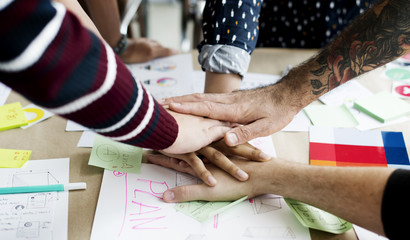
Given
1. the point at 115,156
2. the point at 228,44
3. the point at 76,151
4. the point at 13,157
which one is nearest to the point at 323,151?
the point at 228,44

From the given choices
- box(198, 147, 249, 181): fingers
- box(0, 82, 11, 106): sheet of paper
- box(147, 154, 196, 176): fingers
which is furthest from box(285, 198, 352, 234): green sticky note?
box(0, 82, 11, 106): sheet of paper

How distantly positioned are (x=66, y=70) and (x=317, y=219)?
53cm

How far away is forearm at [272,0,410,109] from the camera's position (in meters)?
0.83

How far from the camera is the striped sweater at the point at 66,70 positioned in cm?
43

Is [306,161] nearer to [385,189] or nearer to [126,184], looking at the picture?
[385,189]

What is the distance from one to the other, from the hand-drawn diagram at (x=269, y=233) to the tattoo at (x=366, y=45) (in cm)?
42

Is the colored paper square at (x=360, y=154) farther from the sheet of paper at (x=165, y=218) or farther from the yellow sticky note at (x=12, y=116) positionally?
the yellow sticky note at (x=12, y=116)

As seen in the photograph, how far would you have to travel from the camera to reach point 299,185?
68cm

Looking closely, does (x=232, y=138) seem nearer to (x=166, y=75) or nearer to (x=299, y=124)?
(x=299, y=124)

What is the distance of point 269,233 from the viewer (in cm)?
62

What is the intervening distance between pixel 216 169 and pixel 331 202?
26cm

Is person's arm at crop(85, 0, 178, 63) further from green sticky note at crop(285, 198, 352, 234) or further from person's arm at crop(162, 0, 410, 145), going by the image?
green sticky note at crop(285, 198, 352, 234)

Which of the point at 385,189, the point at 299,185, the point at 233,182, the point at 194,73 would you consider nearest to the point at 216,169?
the point at 233,182

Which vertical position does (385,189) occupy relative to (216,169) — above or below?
above
